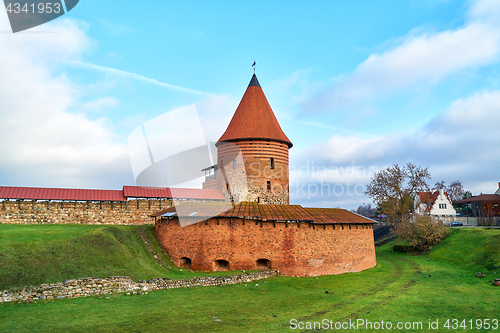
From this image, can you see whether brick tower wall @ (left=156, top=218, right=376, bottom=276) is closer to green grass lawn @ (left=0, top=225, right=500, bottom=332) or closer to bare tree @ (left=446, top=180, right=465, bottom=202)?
green grass lawn @ (left=0, top=225, right=500, bottom=332)

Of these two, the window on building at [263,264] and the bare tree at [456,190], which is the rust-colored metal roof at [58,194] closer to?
the window on building at [263,264]

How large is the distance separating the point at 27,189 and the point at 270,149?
13.9m

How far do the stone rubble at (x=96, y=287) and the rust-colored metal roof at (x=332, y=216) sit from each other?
20.9 ft

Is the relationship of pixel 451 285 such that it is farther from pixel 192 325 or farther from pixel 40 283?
pixel 40 283

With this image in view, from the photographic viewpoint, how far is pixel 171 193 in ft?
65.6

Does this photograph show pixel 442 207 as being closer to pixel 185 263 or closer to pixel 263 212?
pixel 263 212

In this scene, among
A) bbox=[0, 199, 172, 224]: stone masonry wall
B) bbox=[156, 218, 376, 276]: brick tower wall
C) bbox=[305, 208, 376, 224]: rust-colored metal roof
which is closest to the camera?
bbox=[156, 218, 376, 276]: brick tower wall

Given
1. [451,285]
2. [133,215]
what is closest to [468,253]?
[451,285]

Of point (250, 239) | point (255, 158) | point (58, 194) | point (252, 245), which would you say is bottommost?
point (252, 245)

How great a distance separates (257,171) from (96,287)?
39.4ft

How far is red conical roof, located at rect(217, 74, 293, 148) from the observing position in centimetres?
2109

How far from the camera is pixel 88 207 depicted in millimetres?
17594

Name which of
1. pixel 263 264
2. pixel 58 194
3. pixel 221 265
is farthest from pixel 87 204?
pixel 263 264

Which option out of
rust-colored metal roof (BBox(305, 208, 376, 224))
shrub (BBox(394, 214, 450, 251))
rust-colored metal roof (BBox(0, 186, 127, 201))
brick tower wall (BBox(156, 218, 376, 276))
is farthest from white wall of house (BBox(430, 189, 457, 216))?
rust-colored metal roof (BBox(0, 186, 127, 201))
